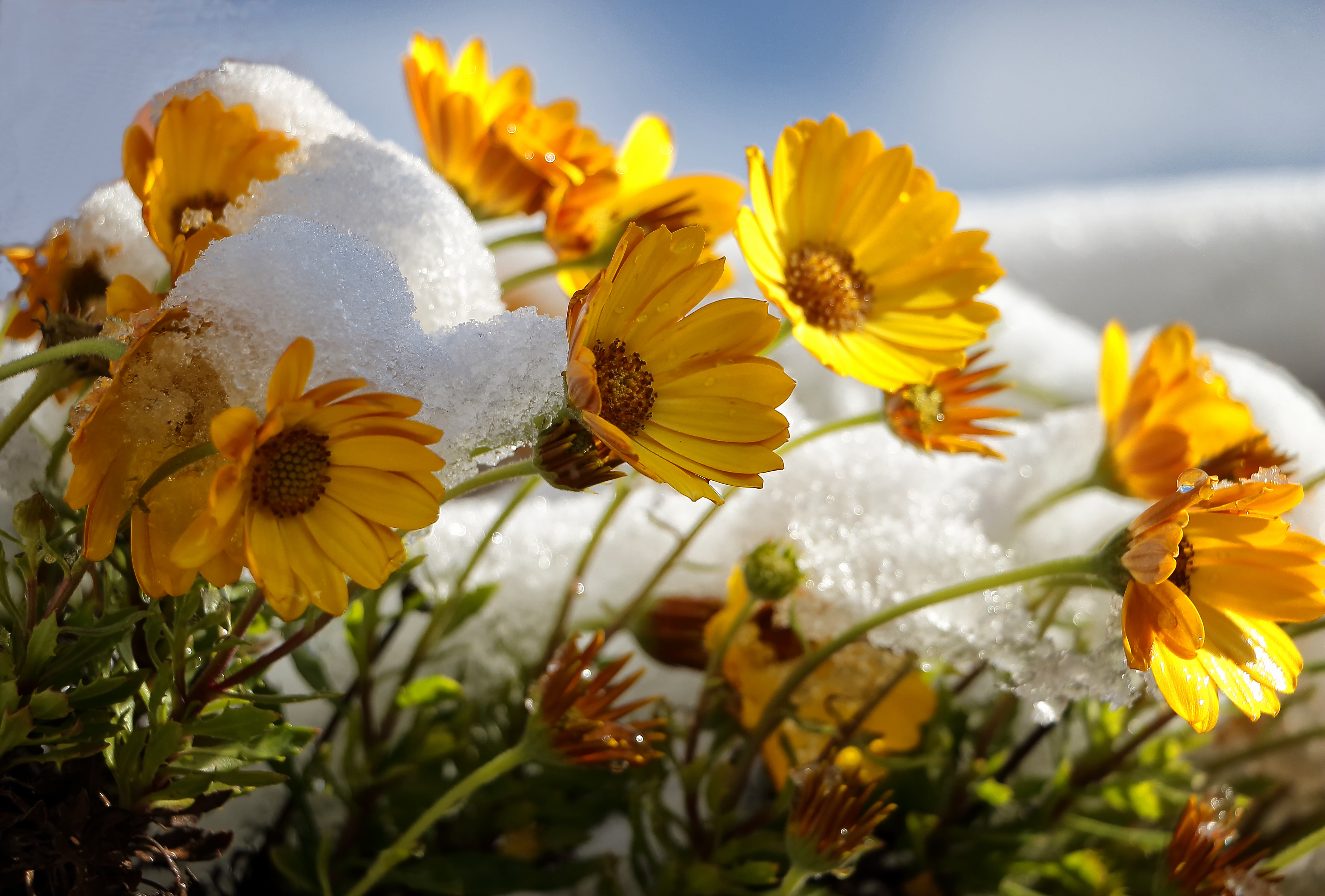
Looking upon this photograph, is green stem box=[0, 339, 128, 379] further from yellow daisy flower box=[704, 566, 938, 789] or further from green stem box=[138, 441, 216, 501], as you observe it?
yellow daisy flower box=[704, 566, 938, 789]

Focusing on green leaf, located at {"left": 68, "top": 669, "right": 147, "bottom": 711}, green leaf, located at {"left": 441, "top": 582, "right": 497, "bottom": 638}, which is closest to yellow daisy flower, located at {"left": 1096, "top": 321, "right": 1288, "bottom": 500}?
green leaf, located at {"left": 441, "top": 582, "right": 497, "bottom": 638}

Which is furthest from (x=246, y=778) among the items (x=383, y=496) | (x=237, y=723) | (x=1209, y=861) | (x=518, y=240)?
(x=1209, y=861)

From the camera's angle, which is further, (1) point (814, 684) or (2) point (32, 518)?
(1) point (814, 684)

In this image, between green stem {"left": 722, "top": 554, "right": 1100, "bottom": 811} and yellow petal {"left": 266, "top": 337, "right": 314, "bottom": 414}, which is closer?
yellow petal {"left": 266, "top": 337, "right": 314, "bottom": 414}

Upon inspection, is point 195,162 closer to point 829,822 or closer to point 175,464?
point 175,464

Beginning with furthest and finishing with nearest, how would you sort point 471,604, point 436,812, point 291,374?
point 471,604 < point 436,812 < point 291,374

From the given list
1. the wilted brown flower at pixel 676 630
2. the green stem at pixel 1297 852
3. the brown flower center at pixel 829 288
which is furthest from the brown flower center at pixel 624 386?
the green stem at pixel 1297 852
